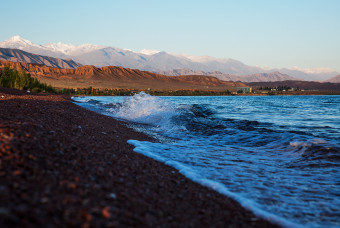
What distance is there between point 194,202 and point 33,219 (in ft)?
8.44

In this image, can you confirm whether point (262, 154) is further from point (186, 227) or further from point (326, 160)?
point (186, 227)

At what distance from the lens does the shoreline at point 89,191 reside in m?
3.01

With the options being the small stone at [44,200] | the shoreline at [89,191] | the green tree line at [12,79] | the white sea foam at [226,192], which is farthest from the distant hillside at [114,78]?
the small stone at [44,200]

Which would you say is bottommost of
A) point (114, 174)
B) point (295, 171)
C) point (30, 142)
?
point (295, 171)

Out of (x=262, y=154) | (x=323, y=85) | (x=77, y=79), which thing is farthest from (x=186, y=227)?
(x=323, y=85)

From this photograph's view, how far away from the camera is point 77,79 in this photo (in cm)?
12888

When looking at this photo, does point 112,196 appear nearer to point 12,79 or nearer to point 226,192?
point 226,192

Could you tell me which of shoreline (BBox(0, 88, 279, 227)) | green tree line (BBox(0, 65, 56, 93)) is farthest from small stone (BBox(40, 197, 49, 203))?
green tree line (BBox(0, 65, 56, 93))

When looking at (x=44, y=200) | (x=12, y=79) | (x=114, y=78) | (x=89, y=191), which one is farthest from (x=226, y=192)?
(x=114, y=78)

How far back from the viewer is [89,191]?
146 inches

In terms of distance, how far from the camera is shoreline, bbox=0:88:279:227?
3.01m

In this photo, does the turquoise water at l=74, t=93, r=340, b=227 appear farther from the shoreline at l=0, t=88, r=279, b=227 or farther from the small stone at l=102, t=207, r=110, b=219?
the small stone at l=102, t=207, r=110, b=219

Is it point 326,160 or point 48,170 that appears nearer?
point 48,170

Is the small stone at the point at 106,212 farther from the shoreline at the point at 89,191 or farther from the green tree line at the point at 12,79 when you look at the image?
the green tree line at the point at 12,79
